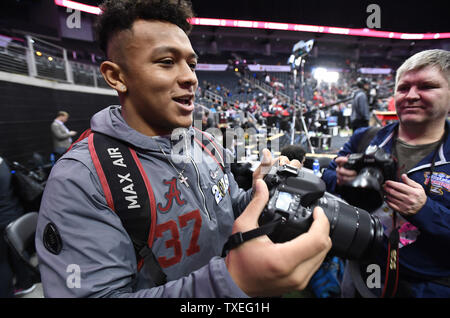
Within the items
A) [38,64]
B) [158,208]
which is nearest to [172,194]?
[158,208]

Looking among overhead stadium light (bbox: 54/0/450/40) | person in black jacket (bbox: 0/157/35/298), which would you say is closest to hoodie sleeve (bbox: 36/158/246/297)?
person in black jacket (bbox: 0/157/35/298)

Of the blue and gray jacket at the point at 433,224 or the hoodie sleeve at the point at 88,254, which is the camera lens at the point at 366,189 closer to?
the blue and gray jacket at the point at 433,224

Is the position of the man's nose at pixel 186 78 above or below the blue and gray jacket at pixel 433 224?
above

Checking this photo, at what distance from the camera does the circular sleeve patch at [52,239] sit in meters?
0.59

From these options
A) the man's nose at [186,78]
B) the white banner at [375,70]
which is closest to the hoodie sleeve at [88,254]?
the man's nose at [186,78]

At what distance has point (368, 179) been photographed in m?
0.77

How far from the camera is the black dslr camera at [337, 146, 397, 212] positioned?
0.77 meters

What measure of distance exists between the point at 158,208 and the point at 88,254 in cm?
23

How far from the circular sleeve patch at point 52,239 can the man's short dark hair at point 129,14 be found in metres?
0.70

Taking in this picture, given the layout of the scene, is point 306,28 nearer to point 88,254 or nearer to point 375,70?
point 375,70

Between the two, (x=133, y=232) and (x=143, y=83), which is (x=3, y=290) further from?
(x=143, y=83)

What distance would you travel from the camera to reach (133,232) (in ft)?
2.29

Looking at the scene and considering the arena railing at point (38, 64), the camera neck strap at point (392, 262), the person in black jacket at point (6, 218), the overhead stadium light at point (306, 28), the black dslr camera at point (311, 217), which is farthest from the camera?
the overhead stadium light at point (306, 28)
